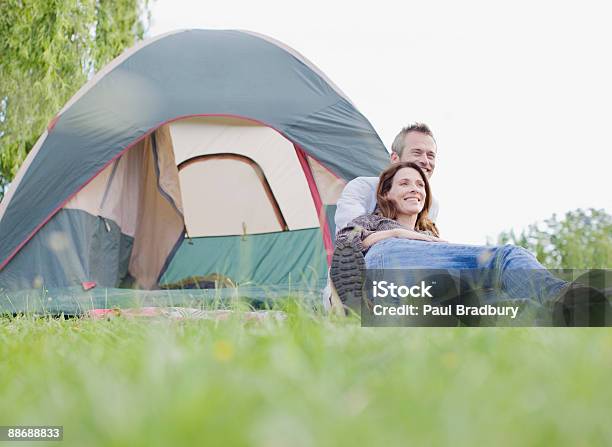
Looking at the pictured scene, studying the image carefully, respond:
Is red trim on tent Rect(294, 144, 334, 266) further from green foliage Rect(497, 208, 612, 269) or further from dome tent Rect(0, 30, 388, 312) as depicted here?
green foliage Rect(497, 208, 612, 269)

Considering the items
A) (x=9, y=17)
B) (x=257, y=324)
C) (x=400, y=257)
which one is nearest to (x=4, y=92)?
(x=9, y=17)

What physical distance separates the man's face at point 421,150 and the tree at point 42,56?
14.2ft

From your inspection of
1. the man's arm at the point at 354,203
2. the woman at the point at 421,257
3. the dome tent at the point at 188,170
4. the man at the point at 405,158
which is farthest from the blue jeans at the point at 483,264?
the dome tent at the point at 188,170

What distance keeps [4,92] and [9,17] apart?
26.3 inches

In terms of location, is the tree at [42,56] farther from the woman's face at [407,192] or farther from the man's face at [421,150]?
the woman's face at [407,192]

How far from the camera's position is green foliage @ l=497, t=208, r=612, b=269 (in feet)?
12.1

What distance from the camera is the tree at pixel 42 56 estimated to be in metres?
6.02

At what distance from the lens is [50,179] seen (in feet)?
11.0

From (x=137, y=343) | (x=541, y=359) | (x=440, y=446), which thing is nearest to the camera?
(x=440, y=446)

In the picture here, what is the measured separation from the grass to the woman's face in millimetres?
1426

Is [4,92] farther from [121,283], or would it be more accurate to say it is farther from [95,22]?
[121,283]

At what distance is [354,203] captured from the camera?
246 centimetres

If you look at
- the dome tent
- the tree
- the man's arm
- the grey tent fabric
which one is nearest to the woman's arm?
the man's arm

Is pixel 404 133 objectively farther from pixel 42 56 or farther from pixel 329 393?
pixel 42 56
